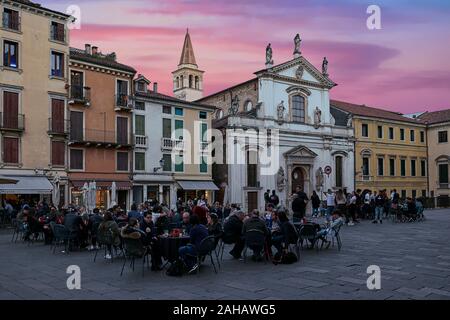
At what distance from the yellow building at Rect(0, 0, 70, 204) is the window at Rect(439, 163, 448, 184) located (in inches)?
1481

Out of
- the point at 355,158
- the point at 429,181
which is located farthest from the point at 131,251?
the point at 429,181

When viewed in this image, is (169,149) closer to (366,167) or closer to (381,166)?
(366,167)

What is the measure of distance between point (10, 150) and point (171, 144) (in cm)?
1050

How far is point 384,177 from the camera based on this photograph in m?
42.8

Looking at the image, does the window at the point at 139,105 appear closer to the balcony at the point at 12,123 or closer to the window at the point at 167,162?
the window at the point at 167,162

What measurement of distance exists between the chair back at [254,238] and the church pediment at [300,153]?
2601 cm

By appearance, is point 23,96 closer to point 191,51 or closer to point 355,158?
point 355,158

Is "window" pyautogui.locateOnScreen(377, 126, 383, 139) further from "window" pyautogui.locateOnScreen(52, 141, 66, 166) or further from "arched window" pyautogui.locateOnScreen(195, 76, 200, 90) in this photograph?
"arched window" pyautogui.locateOnScreen(195, 76, 200, 90)

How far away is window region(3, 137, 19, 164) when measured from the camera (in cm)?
2431

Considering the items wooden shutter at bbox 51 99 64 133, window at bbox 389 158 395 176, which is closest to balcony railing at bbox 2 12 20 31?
wooden shutter at bbox 51 99 64 133

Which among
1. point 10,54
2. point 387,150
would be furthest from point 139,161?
point 387,150

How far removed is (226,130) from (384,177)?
1823cm

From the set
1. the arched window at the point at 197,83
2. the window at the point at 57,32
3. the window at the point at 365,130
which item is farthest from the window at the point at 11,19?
the arched window at the point at 197,83

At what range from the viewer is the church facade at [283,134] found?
111 feet
